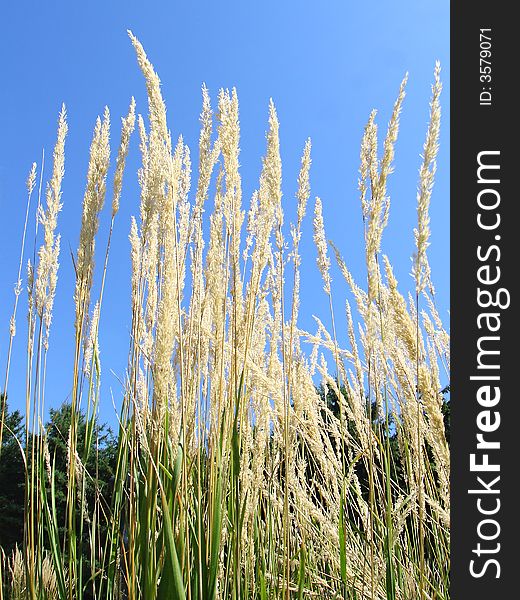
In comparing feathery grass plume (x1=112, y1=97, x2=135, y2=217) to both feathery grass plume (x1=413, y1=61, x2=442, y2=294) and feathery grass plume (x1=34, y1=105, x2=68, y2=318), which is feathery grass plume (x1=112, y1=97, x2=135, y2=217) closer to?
feathery grass plume (x1=34, y1=105, x2=68, y2=318)

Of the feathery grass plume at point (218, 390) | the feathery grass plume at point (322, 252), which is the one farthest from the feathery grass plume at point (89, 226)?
the feathery grass plume at point (322, 252)

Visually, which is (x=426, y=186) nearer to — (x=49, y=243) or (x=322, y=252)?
(x=322, y=252)

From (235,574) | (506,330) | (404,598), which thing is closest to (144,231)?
(235,574)

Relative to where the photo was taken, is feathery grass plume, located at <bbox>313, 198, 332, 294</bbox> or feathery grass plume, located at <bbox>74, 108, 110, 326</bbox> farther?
feathery grass plume, located at <bbox>313, 198, 332, 294</bbox>

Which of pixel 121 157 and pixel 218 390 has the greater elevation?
pixel 121 157

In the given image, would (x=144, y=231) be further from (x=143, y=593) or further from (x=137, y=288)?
(x=143, y=593)

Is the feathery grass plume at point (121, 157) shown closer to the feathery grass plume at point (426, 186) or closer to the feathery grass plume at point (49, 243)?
the feathery grass plume at point (49, 243)

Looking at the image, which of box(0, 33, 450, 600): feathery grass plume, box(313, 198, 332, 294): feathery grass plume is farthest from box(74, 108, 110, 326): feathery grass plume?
box(313, 198, 332, 294): feathery grass plume

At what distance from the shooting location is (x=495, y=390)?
1.68 m

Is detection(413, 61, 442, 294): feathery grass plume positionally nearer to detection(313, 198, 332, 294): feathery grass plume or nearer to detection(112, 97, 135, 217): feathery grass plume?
detection(313, 198, 332, 294): feathery grass plume

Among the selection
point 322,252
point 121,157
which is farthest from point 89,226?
point 322,252

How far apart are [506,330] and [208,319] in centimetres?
103

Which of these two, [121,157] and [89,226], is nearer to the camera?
[89,226]

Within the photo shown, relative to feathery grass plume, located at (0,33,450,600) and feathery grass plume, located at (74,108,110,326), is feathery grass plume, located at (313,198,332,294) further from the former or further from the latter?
feathery grass plume, located at (74,108,110,326)
